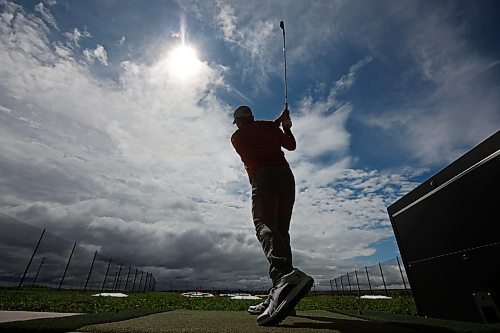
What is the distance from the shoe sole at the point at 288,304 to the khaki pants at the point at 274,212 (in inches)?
10.5

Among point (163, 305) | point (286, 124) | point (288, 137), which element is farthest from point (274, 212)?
point (163, 305)

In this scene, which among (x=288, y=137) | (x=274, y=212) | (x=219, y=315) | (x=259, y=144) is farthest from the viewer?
(x=288, y=137)

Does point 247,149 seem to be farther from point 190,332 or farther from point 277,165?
point 190,332

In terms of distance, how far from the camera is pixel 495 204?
159 cm

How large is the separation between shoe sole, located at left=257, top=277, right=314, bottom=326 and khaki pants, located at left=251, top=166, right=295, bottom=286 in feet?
0.87

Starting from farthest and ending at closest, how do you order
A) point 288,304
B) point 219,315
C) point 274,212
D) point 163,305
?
point 163,305, point 219,315, point 274,212, point 288,304

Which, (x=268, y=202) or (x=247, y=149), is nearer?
(x=268, y=202)

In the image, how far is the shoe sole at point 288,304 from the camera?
72.0 inches

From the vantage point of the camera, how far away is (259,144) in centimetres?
272

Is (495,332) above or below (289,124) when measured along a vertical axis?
below

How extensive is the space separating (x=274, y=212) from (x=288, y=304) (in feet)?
2.61

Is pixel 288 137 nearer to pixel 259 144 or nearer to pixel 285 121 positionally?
→ pixel 285 121

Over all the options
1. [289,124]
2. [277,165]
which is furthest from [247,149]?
[289,124]

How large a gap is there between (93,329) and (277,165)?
181cm
